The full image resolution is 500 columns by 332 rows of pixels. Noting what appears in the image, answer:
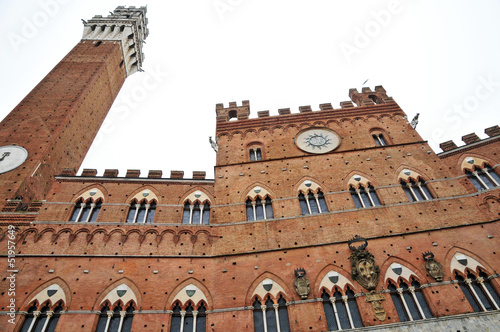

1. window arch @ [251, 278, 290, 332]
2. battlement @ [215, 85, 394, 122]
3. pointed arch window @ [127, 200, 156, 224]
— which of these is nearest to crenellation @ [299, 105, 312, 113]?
battlement @ [215, 85, 394, 122]

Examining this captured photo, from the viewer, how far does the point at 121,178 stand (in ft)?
49.2

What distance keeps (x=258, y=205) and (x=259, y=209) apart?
0.21m

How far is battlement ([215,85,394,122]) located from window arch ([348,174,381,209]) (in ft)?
18.3

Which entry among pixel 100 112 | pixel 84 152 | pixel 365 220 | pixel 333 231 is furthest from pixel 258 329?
pixel 100 112

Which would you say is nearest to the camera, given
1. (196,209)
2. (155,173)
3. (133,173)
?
(196,209)

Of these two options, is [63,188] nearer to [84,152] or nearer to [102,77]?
[84,152]

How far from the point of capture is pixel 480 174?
13969 millimetres

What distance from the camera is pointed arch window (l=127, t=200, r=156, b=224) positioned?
1362 centimetres

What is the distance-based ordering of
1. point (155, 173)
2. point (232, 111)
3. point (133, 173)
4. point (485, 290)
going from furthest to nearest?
point (232, 111)
point (155, 173)
point (133, 173)
point (485, 290)

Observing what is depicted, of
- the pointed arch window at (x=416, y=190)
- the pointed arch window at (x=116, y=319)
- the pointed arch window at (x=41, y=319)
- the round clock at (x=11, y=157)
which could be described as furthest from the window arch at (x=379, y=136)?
the round clock at (x=11, y=157)

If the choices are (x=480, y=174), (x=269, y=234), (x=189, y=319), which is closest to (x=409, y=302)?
(x=269, y=234)

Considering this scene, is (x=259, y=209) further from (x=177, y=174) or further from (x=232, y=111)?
(x=232, y=111)

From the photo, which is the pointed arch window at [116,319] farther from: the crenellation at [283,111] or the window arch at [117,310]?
the crenellation at [283,111]

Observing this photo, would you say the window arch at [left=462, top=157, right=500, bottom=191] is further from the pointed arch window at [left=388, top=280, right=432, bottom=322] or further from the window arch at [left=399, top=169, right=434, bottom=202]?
the pointed arch window at [left=388, top=280, right=432, bottom=322]
